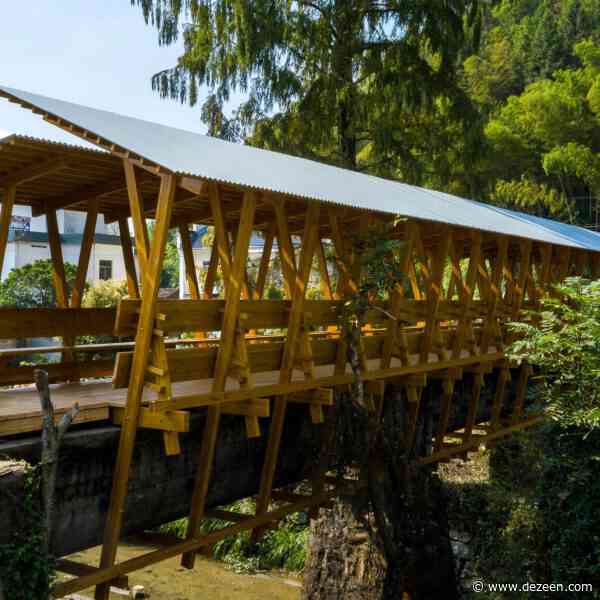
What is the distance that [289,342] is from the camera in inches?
314

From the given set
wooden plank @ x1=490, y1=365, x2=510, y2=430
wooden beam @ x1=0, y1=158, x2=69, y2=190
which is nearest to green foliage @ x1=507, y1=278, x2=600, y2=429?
wooden plank @ x1=490, y1=365, x2=510, y2=430

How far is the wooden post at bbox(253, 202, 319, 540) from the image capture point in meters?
8.02

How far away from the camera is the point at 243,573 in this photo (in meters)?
16.2

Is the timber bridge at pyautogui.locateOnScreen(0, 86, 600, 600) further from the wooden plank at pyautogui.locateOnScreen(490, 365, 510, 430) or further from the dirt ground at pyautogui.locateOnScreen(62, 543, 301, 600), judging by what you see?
the dirt ground at pyautogui.locateOnScreen(62, 543, 301, 600)

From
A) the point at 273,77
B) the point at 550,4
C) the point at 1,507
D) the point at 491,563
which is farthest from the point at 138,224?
the point at 550,4

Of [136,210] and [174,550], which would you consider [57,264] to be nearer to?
[136,210]

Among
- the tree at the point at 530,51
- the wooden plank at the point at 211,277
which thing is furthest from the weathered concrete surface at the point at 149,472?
the tree at the point at 530,51

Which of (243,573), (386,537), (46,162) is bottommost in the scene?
(243,573)

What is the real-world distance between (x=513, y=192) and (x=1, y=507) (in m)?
31.4

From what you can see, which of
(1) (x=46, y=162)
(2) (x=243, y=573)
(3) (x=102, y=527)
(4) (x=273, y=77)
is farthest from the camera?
(4) (x=273, y=77)

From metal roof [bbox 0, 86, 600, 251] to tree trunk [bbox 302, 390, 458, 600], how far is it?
2507 mm

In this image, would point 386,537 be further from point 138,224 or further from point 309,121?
point 309,121

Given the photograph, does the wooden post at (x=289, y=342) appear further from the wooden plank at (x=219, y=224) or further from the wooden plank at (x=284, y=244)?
the wooden plank at (x=219, y=224)

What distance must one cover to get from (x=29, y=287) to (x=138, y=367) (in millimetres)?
19431
